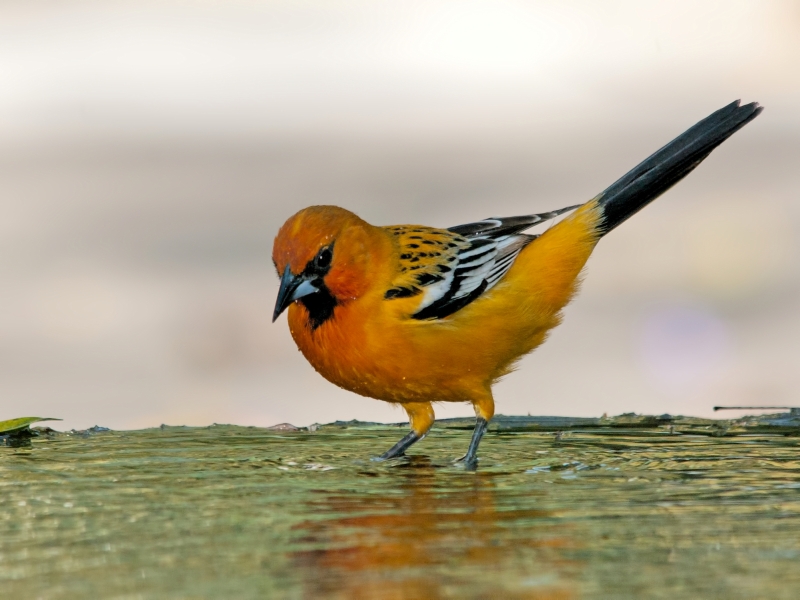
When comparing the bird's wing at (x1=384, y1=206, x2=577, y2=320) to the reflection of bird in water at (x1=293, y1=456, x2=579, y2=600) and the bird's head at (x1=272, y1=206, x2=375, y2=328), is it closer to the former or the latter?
the bird's head at (x1=272, y1=206, x2=375, y2=328)

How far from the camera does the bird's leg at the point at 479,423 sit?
5.12m

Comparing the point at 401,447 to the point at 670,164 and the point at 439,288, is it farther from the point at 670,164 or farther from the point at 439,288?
the point at 670,164

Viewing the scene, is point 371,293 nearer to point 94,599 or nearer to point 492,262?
point 492,262

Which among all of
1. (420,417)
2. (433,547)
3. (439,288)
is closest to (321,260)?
(439,288)

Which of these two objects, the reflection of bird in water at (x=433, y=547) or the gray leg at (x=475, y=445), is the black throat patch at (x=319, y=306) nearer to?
the gray leg at (x=475, y=445)

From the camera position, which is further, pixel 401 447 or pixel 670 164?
pixel 670 164

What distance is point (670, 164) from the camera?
620 centimetres

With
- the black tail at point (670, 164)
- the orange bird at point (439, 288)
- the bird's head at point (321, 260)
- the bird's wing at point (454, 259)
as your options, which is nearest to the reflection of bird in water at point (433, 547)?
the orange bird at point (439, 288)

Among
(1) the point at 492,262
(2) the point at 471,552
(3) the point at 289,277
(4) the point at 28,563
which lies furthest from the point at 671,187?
(4) the point at 28,563

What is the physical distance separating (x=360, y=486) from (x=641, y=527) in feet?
4.28

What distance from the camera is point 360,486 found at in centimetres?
416

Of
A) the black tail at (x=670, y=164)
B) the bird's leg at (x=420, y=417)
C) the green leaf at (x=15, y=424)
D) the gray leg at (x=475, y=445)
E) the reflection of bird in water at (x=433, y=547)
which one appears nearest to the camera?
the reflection of bird in water at (x=433, y=547)

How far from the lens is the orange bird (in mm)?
5320

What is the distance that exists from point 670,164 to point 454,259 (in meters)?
1.36
